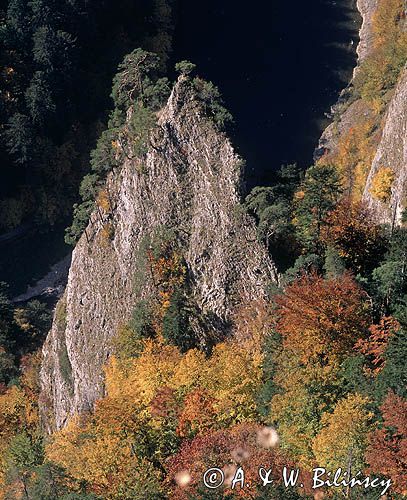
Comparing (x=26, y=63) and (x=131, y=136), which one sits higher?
(x=26, y=63)

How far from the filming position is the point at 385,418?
119 feet

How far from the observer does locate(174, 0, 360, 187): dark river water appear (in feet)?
245

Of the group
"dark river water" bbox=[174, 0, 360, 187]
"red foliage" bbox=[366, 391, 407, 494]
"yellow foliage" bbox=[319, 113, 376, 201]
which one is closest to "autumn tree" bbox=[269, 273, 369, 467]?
"red foliage" bbox=[366, 391, 407, 494]

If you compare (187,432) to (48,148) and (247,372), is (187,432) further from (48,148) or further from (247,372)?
(48,148)

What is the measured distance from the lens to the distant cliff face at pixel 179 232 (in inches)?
1988

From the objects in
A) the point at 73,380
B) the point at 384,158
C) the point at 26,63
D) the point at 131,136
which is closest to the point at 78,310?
the point at 73,380

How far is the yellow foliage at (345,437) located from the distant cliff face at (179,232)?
12614 mm

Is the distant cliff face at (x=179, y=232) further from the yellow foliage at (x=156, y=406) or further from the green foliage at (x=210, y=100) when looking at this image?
the yellow foliage at (x=156, y=406)

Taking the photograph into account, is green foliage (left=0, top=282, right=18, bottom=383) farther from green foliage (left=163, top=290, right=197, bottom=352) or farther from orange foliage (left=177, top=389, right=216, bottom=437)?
orange foliage (left=177, top=389, right=216, bottom=437)

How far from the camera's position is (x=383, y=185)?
54156 mm

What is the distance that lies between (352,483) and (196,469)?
8.12m

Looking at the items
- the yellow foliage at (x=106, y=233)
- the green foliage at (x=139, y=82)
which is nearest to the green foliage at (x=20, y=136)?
the green foliage at (x=139, y=82)

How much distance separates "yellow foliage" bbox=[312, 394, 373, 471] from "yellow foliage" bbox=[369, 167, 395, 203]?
64.2ft

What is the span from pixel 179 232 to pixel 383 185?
1519 cm
